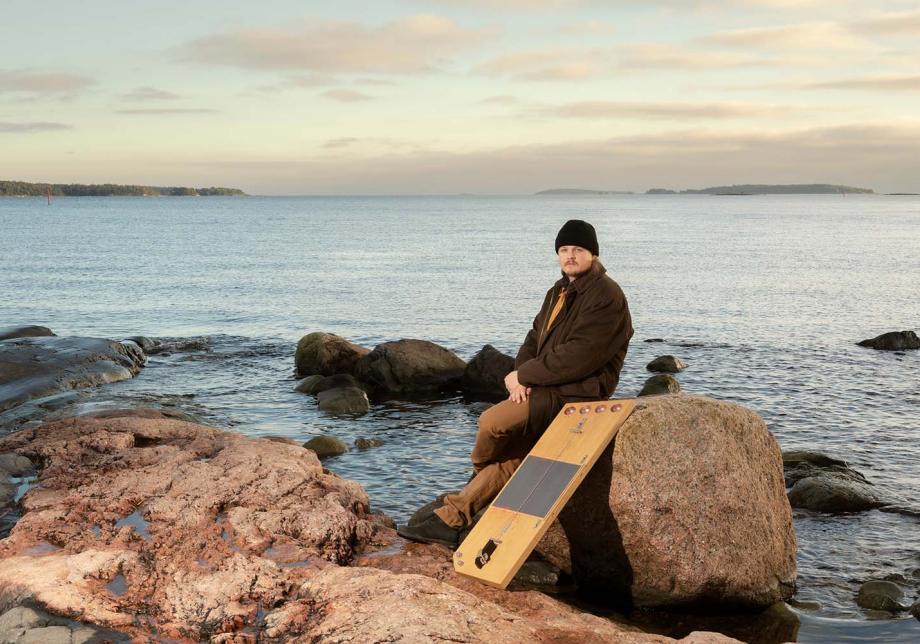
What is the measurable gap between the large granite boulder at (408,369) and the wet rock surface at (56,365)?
6373mm

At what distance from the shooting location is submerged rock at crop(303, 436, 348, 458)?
558 inches

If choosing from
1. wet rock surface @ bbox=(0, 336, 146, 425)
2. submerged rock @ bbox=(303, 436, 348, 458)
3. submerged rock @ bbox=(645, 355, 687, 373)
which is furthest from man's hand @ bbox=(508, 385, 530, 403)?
submerged rock @ bbox=(645, 355, 687, 373)

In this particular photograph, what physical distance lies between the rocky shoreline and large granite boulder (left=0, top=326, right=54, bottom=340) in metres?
14.6

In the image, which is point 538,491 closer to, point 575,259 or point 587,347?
point 587,347

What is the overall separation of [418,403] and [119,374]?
26.2 feet

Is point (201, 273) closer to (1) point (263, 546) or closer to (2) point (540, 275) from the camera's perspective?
A: (2) point (540, 275)

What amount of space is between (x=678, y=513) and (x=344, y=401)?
1101 centimetres

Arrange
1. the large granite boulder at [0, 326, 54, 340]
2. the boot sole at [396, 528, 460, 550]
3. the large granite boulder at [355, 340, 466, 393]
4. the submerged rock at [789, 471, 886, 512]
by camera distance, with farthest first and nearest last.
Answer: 1. the large granite boulder at [0, 326, 54, 340]
2. the large granite boulder at [355, 340, 466, 393]
3. the submerged rock at [789, 471, 886, 512]
4. the boot sole at [396, 528, 460, 550]

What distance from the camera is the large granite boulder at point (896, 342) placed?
25.2 metres

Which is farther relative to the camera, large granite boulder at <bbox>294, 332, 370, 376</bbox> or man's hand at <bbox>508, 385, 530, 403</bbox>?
large granite boulder at <bbox>294, 332, 370, 376</bbox>

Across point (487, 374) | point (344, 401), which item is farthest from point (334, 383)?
point (487, 374)

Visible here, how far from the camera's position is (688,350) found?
1006 inches

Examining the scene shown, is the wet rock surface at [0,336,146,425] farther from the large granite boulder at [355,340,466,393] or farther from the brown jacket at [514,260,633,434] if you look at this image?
the brown jacket at [514,260,633,434]

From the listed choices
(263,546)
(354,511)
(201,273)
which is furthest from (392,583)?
(201,273)
